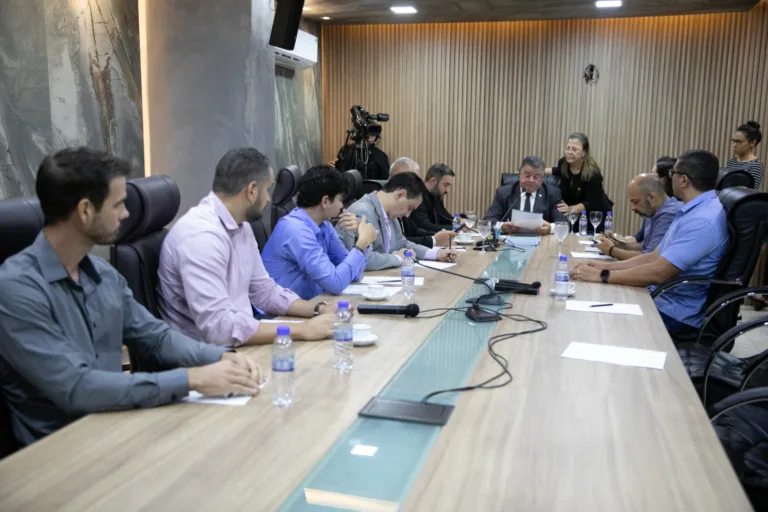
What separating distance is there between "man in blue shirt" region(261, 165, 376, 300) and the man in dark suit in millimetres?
2524

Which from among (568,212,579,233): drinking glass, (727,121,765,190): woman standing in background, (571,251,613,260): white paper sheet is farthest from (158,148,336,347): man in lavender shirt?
(727,121,765,190): woman standing in background

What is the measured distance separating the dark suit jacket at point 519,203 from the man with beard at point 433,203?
0.43 meters

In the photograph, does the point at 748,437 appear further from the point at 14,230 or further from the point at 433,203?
the point at 433,203

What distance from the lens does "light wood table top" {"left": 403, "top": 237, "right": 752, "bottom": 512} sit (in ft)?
4.17

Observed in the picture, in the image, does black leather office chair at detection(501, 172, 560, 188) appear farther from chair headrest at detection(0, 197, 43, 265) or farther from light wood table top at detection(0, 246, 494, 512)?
chair headrest at detection(0, 197, 43, 265)

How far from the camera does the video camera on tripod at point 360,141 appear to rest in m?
7.68

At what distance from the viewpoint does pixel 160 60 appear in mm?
5289

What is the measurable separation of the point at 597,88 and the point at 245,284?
20.7ft

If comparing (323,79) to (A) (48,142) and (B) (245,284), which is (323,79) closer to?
(A) (48,142)

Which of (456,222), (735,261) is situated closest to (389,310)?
(735,261)

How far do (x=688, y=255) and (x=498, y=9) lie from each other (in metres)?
4.46

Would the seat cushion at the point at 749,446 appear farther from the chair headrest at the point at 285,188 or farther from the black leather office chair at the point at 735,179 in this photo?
the chair headrest at the point at 285,188

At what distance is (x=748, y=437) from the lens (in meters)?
2.15

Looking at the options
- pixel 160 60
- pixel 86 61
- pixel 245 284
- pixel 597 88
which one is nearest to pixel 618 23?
pixel 597 88
